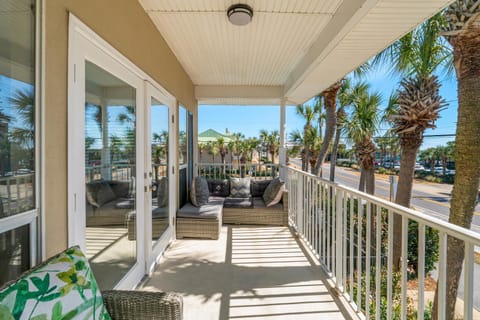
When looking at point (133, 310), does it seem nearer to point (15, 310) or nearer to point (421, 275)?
point (15, 310)

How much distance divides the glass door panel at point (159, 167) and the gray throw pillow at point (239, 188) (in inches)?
72.9

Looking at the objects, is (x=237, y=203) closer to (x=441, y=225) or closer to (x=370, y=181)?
(x=441, y=225)

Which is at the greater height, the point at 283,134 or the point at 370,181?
the point at 283,134

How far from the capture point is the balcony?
1.52 metres

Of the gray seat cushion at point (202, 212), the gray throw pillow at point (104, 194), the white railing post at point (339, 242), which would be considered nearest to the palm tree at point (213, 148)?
the gray seat cushion at point (202, 212)

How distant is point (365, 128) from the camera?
7.30 metres

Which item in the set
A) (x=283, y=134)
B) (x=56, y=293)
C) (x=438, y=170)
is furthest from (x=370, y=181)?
(x=438, y=170)

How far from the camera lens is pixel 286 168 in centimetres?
505

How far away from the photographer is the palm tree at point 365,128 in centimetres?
716

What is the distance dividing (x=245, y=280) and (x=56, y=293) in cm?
201

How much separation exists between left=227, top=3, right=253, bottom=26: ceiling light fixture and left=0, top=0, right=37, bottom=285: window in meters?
1.73

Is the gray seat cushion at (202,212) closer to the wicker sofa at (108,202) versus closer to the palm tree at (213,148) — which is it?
the wicker sofa at (108,202)

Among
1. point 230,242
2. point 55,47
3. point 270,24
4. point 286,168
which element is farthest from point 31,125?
point 286,168

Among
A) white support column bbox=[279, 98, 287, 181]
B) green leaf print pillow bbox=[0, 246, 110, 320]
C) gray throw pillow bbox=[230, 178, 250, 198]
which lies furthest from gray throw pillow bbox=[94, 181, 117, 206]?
white support column bbox=[279, 98, 287, 181]
